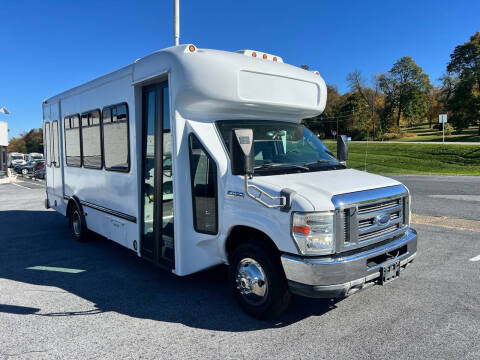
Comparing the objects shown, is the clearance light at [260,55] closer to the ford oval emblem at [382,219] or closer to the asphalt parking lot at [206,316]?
the ford oval emblem at [382,219]

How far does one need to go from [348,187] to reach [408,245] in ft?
3.63

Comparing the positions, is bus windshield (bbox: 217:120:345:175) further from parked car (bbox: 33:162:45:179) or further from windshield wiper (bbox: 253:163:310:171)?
parked car (bbox: 33:162:45:179)

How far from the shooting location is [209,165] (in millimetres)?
4336

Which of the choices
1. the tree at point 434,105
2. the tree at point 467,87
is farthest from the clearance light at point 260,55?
the tree at point 434,105

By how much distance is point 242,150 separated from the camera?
367 cm

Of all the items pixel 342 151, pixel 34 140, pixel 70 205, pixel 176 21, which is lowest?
pixel 70 205

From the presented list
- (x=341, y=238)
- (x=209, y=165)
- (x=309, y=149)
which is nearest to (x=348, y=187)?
(x=341, y=238)

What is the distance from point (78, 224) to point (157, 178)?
3634 mm

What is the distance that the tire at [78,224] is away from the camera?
24.2ft

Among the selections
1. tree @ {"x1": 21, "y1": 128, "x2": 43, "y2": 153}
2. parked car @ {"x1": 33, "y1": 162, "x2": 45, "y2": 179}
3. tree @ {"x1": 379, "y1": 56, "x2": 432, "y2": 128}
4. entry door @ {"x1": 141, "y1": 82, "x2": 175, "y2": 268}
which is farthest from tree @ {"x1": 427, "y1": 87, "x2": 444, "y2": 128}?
tree @ {"x1": 21, "y1": 128, "x2": 43, "y2": 153}

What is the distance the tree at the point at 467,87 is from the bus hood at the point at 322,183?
166 feet

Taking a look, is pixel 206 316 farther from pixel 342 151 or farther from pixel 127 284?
pixel 342 151

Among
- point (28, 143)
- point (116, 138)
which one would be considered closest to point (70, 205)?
point (116, 138)

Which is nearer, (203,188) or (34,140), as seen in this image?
(203,188)
